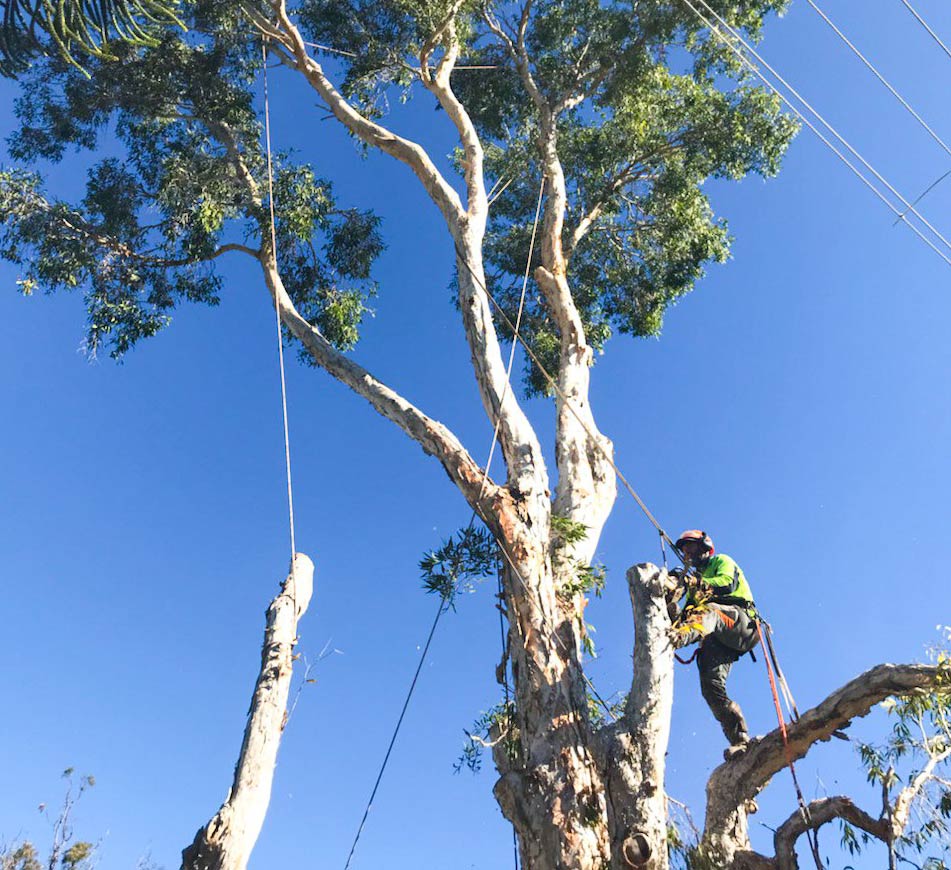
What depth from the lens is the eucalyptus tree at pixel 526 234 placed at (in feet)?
14.7

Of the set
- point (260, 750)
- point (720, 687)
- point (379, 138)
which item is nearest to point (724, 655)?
point (720, 687)

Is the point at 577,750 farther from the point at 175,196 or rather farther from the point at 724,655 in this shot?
the point at 175,196

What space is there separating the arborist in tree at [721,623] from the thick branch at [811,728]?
0.21m

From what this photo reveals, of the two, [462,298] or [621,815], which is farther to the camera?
[462,298]

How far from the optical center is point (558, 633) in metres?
4.85

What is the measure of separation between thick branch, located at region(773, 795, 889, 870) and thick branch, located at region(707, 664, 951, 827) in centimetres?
25

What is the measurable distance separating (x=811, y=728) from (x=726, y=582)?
1129mm

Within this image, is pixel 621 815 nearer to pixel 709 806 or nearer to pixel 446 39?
pixel 709 806

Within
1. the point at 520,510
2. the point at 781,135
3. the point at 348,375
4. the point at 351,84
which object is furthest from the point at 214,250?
the point at 781,135

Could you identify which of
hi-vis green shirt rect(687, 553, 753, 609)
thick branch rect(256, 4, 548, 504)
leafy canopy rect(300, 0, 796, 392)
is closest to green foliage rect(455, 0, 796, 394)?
leafy canopy rect(300, 0, 796, 392)

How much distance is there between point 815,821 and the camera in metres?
4.79

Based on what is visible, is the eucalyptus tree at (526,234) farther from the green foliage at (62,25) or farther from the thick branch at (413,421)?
the green foliage at (62,25)

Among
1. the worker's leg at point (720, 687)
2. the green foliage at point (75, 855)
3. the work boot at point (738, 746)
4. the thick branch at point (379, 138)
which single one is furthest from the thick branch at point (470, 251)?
the green foliage at point (75, 855)

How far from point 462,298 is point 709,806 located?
3.76 metres
